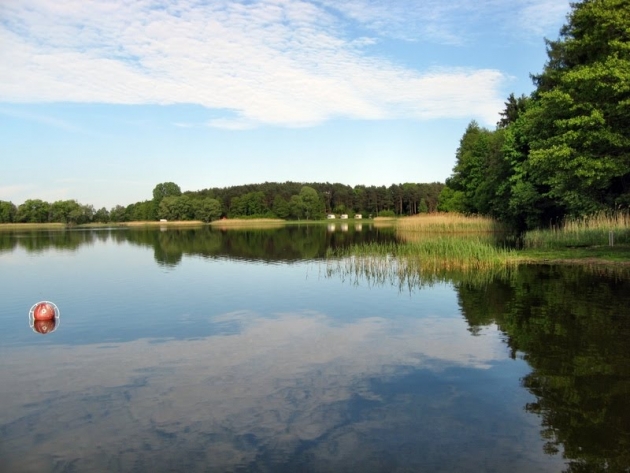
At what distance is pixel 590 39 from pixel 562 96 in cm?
374

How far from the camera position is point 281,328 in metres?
12.3

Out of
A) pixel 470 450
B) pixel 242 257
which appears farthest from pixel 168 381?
pixel 242 257

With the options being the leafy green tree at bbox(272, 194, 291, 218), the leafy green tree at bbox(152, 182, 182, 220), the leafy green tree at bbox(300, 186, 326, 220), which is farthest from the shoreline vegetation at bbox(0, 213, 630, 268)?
the leafy green tree at bbox(152, 182, 182, 220)

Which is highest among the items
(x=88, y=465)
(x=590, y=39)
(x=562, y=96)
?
(x=590, y=39)

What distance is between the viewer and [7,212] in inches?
5408

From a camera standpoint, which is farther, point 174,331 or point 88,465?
point 174,331

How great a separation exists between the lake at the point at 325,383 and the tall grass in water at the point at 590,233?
10.7 m

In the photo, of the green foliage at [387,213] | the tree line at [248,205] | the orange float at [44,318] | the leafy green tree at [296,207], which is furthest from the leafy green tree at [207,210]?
the orange float at [44,318]

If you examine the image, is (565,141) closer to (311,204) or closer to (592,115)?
(592,115)

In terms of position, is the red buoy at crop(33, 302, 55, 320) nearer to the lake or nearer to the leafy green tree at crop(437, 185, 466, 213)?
the lake

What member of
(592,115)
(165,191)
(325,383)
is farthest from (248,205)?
(325,383)

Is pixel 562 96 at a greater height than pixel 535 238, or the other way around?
pixel 562 96

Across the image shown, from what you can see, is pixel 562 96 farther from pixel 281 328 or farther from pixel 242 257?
pixel 242 257

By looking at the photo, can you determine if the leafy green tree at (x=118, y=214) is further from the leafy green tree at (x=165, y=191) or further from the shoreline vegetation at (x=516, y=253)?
the shoreline vegetation at (x=516, y=253)
